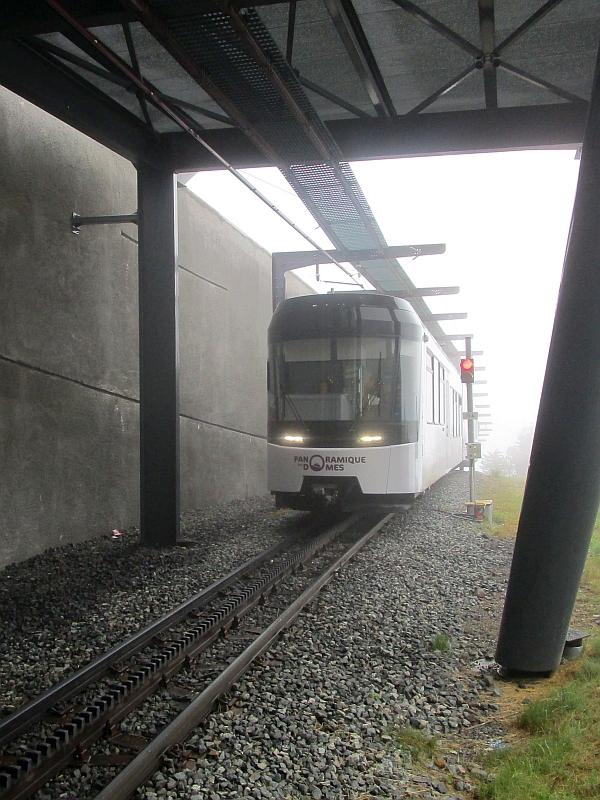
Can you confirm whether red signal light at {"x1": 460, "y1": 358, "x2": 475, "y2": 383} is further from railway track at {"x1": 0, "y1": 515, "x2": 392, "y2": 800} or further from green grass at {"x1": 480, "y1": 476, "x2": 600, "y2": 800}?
green grass at {"x1": 480, "y1": 476, "x2": 600, "y2": 800}

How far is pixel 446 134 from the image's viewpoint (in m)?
8.41

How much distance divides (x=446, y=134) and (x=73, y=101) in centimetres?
415

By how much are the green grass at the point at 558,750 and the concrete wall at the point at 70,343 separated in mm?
5612

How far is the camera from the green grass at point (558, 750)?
3115 mm

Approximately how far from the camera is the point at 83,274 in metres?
9.00

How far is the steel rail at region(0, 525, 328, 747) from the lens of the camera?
363 cm

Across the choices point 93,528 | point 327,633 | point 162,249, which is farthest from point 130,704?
point 162,249

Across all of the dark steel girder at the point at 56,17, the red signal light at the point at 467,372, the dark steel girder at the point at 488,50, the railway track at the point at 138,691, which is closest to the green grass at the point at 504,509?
the red signal light at the point at 467,372

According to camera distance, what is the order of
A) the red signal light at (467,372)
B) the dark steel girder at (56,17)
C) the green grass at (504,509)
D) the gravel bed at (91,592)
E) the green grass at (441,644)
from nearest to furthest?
1. the gravel bed at (91,592)
2. the green grass at (441,644)
3. the dark steel girder at (56,17)
4. the green grass at (504,509)
5. the red signal light at (467,372)

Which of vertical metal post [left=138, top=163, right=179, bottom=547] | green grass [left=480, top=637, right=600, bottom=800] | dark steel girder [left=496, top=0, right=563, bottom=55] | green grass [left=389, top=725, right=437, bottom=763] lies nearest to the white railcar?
Result: vertical metal post [left=138, top=163, right=179, bottom=547]

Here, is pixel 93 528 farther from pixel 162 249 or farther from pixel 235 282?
pixel 235 282

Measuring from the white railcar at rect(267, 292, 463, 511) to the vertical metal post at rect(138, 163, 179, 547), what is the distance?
65.0 inches

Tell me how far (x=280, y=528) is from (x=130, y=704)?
6359mm

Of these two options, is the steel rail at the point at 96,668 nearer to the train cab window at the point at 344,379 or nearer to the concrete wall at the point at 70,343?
the concrete wall at the point at 70,343
